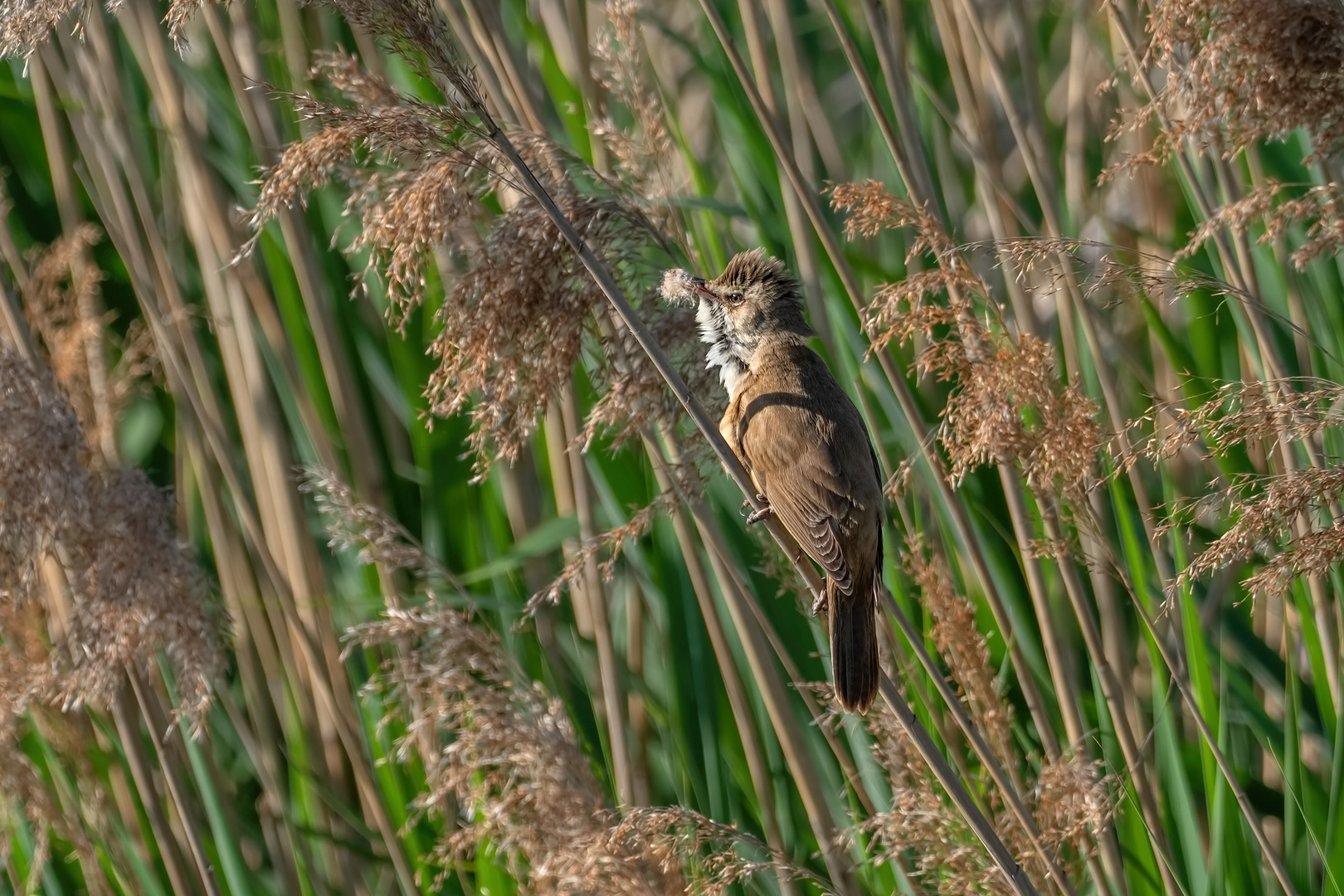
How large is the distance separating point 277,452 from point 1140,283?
2209 mm

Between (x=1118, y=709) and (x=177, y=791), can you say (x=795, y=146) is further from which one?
(x=177, y=791)

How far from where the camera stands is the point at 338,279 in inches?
141

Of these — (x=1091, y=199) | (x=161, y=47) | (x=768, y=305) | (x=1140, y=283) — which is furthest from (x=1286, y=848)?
(x=161, y=47)

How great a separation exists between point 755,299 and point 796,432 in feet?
0.91

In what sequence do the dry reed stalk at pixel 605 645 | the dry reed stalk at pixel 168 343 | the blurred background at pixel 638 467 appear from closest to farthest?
the blurred background at pixel 638 467
the dry reed stalk at pixel 605 645
the dry reed stalk at pixel 168 343

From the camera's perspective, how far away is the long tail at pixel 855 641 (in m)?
→ 2.16

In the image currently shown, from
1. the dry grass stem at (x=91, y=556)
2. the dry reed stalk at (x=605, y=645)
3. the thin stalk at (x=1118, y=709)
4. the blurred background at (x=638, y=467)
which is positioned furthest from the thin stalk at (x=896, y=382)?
the dry grass stem at (x=91, y=556)

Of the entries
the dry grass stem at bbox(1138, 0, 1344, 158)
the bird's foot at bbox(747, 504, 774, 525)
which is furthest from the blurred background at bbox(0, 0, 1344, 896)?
the bird's foot at bbox(747, 504, 774, 525)

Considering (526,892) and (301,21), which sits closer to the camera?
(526,892)

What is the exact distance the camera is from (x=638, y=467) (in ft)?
10.0

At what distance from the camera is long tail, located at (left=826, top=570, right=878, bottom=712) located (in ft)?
7.10

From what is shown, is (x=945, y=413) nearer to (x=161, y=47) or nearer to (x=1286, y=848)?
(x=1286, y=848)

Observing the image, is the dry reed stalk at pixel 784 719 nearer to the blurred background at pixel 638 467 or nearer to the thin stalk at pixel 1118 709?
the blurred background at pixel 638 467

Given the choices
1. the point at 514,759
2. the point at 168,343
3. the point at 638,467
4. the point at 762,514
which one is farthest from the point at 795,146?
the point at 514,759
